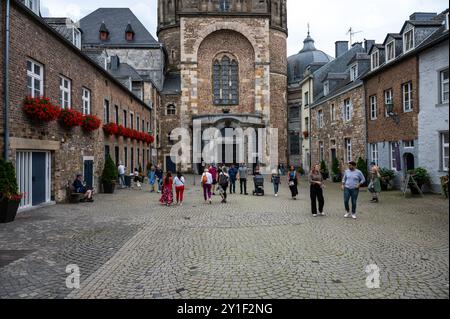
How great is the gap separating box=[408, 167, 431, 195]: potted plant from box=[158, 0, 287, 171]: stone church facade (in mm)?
20746

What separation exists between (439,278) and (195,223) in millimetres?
5798

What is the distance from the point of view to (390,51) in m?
18.0

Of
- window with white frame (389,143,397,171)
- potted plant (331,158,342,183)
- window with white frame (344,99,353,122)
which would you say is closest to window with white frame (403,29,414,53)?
window with white frame (389,143,397,171)

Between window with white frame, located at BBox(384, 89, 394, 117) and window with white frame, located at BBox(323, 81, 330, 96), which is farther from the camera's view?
window with white frame, located at BBox(323, 81, 330, 96)

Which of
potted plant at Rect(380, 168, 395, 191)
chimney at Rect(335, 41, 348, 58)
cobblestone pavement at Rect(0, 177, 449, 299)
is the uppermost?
chimney at Rect(335, 41, 348, 58)

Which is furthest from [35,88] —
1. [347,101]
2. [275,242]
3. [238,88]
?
[238,88]

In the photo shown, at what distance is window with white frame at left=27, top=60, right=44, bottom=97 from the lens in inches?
432

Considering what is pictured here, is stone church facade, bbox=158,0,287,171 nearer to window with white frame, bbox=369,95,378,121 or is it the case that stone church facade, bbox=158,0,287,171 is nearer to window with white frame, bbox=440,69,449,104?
window with white frame, bbox=369,95,378,121

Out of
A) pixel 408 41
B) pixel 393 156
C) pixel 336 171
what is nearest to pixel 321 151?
pixel 336 171

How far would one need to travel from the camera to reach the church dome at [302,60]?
4691cm

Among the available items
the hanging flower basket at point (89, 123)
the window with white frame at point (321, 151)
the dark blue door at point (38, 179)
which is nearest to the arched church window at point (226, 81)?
the window with white frame at point (321, 151)

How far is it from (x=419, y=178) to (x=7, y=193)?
1496 cm

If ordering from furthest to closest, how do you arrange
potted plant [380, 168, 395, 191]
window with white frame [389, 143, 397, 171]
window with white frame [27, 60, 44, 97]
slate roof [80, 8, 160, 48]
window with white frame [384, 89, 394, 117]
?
slate roof [80, 8, 160, 48] → window with white frame [384, 89, 394, 117] → window with white frame [389, 143, 397, 171] → potted plant [380, 168, 395, 191] → window with white frame [27, 60, 44, 97]

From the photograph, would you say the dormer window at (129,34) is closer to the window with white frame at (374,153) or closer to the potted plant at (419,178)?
the window with white frame at (374,153)
